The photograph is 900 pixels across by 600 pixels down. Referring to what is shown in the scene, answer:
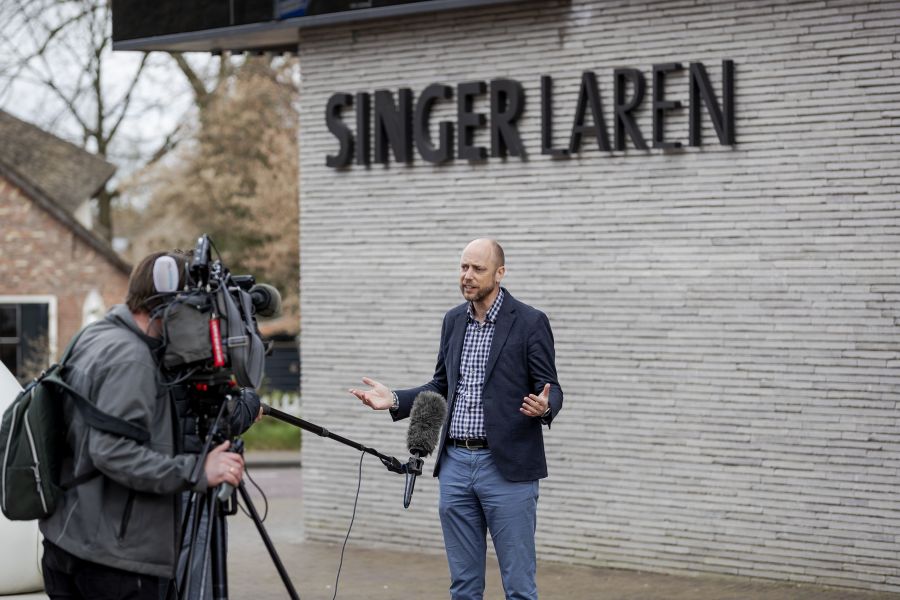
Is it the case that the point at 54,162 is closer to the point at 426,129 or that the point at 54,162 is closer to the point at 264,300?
the point at 426,129

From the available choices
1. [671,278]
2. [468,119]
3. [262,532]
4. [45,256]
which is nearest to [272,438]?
[45,256]

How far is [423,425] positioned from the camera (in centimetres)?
637

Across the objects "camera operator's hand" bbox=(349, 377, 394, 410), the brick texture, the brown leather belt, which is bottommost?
the brown leather belt

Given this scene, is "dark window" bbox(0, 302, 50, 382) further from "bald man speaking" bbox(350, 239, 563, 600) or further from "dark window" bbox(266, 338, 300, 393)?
"bald man speaking" bbox(350, 239, 563, 600)

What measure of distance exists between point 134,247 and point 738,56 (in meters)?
33.7

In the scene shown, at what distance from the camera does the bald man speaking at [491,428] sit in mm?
6426

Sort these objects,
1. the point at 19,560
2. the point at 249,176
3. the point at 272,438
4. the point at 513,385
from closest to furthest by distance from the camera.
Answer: the point at 513,385 → the point at 19,560 → the point at 272,438 → the point at 249,176

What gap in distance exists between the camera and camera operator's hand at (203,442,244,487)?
476 centimetres

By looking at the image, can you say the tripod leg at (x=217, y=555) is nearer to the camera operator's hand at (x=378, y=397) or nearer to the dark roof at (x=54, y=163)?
the camera operator's hand at (x=378, y=397)

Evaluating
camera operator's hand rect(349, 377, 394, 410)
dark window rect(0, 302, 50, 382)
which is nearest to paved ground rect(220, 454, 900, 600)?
camera operator's hand rect(349, 377, 394, 410)

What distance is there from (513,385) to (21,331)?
24930mm

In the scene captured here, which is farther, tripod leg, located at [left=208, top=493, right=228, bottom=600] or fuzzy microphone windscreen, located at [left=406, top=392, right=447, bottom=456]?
fuzzy microphone windscreen, located at [left=406, top=392, right=447, bottom=456]

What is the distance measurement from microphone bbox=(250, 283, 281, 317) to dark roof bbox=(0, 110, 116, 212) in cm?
2834

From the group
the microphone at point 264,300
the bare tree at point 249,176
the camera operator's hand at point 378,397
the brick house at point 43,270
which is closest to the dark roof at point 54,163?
the brick house at point 43,270
